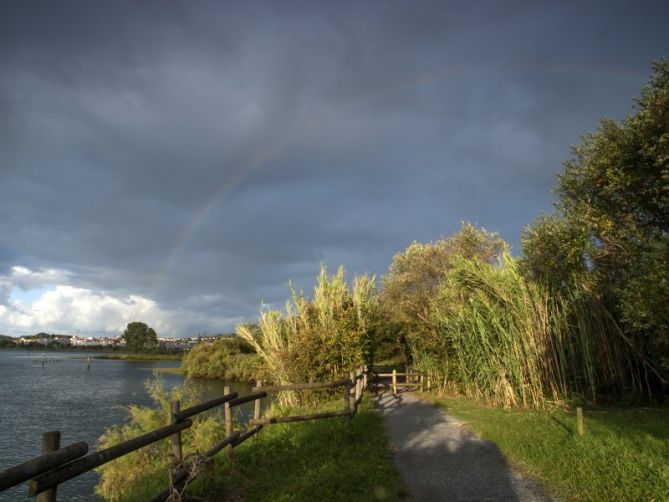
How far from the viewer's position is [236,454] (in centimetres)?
839

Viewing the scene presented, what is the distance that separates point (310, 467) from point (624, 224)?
1178cm

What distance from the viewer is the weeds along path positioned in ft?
22.1

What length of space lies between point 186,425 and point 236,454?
2470 millimetres

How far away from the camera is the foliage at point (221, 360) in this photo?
57.8 m

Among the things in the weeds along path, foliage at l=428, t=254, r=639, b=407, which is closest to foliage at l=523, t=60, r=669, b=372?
foliage at l=428, t=254, r=639, b=407

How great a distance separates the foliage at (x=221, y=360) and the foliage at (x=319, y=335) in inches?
1604

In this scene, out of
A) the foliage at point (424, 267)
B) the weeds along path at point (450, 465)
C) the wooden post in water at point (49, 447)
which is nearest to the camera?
the wooden post in water at point (49, 447)

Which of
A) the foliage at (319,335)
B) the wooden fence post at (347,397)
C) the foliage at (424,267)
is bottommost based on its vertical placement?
the wooden fence post at (347,397)

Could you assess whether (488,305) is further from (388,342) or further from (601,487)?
(388,342)

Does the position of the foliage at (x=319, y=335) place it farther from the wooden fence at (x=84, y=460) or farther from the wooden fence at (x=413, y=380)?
the wooden fence at (x=84, y=460)

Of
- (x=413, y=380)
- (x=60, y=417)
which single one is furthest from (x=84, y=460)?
(x=60, y=417)

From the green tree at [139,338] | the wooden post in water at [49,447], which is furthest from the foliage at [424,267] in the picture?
the green tree at [139,338]

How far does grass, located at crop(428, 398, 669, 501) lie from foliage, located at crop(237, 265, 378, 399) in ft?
17.4

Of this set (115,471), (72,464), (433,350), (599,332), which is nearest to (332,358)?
(433,350)
